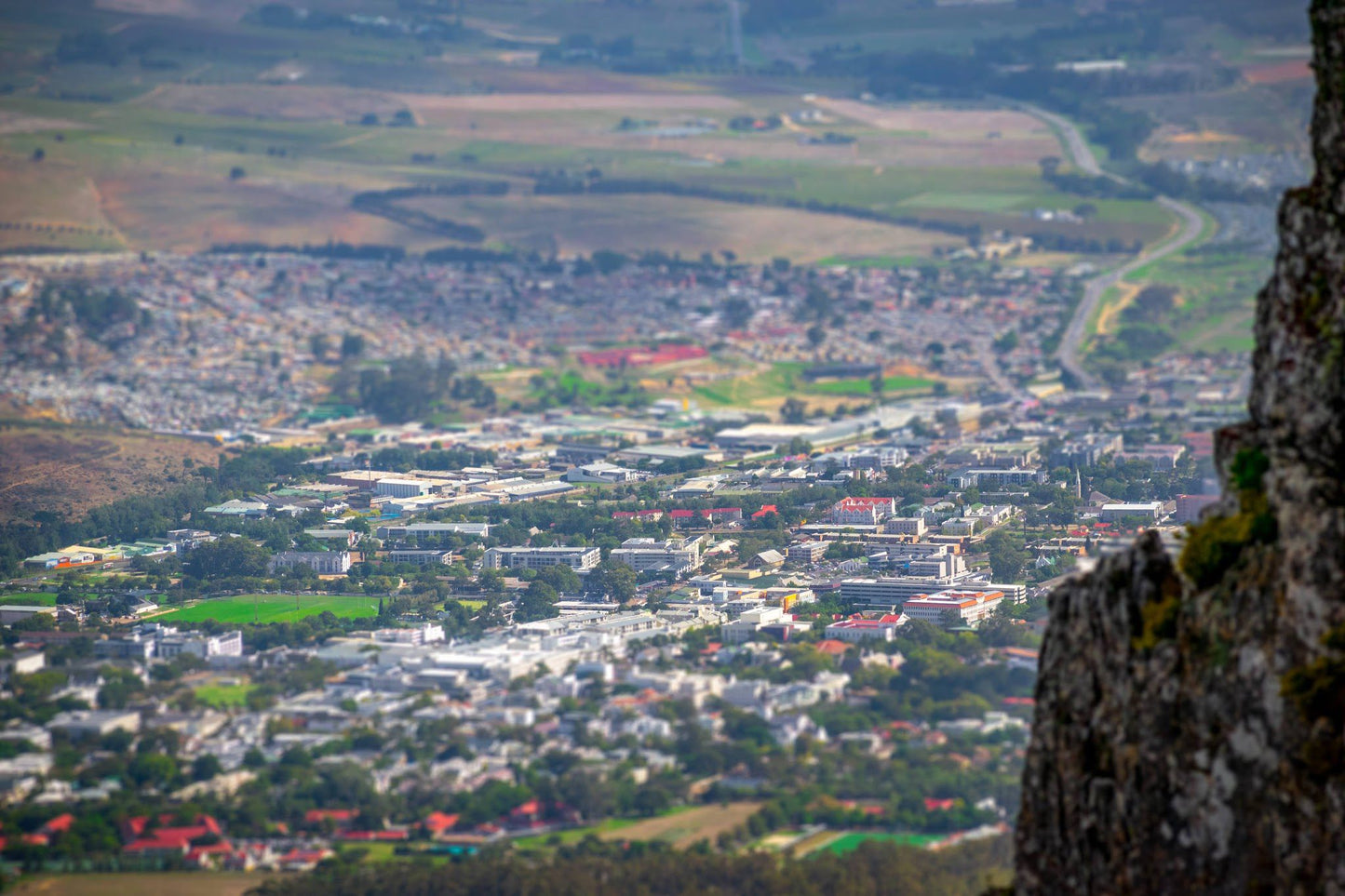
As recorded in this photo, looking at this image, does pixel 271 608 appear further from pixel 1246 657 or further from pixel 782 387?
pixel 782 387

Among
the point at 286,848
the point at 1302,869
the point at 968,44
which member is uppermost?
the point at 968,44

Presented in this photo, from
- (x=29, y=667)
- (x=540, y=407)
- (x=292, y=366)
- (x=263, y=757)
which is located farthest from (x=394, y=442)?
(x=263, y=757)

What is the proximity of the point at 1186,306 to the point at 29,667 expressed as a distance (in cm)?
5001

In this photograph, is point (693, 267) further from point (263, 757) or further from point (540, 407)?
point (263, 757)

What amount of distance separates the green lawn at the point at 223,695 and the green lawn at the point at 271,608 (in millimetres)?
5355

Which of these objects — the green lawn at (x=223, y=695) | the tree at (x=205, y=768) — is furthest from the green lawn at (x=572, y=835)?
the green lawn at (x=223, y=695)

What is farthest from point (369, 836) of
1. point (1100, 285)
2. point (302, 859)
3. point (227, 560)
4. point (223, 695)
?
point (1100, 285)

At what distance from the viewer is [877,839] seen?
26469mm

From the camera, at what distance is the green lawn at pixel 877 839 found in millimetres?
26219

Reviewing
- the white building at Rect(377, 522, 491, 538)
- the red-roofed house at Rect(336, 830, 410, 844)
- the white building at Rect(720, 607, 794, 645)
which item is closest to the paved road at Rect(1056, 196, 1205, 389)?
the white building at Rect(377, 522, 491, 538)

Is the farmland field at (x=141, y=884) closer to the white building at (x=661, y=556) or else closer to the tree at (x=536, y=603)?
the tree at (x=536, y=603)

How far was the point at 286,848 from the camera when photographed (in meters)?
27.0

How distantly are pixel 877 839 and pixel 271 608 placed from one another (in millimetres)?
17102

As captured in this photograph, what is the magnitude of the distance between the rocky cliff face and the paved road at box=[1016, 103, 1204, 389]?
51421mm
